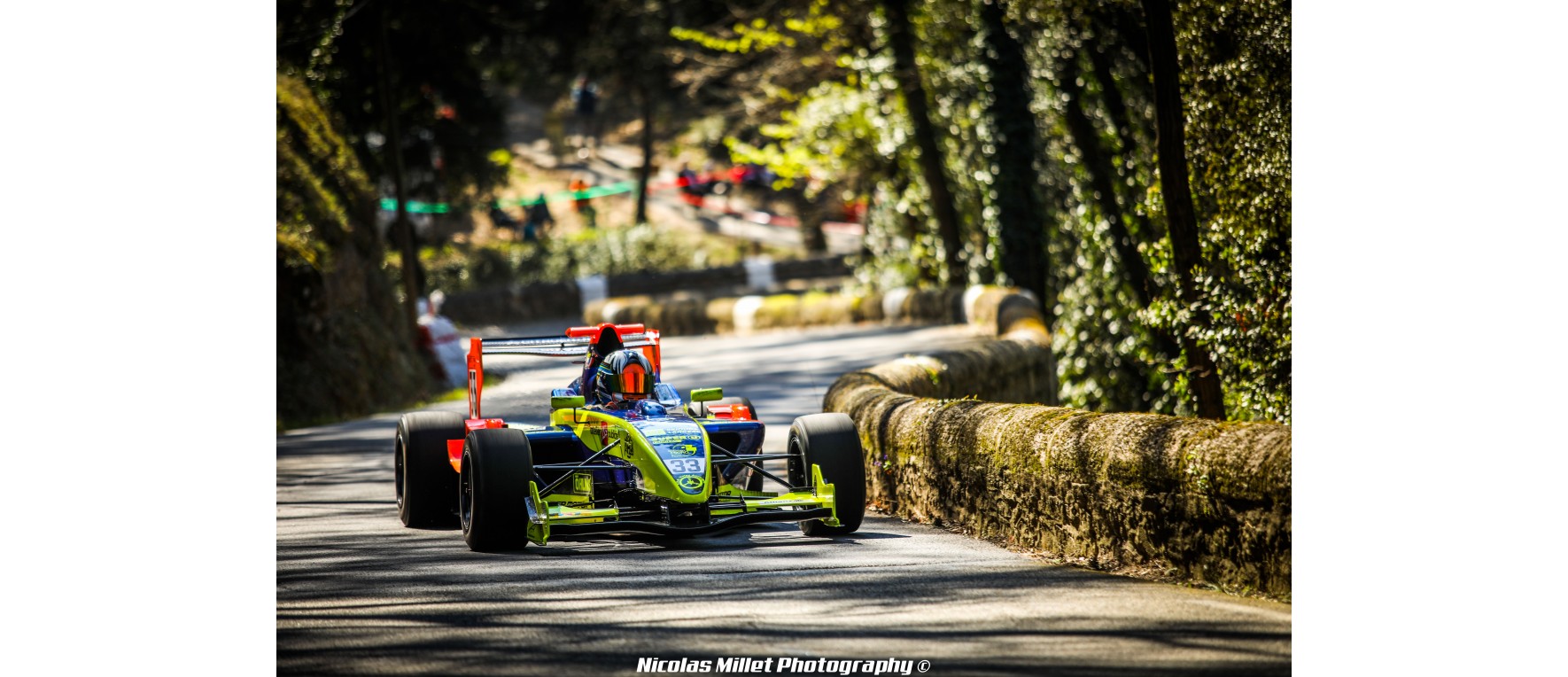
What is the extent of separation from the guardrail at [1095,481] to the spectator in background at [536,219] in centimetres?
2969

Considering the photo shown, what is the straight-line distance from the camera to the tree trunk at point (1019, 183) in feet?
81.0

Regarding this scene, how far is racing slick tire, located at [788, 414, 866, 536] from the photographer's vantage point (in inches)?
381

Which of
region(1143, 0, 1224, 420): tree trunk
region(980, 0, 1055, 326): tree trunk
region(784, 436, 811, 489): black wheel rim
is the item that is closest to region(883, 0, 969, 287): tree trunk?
region(980, 0, 1055, 326): tree trunk

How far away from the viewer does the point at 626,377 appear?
10086 mm

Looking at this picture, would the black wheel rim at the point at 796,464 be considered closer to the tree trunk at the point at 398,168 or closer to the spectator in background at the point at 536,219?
the tree trunk at the point at 398,168

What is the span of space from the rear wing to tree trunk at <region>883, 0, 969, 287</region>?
51.9 ft

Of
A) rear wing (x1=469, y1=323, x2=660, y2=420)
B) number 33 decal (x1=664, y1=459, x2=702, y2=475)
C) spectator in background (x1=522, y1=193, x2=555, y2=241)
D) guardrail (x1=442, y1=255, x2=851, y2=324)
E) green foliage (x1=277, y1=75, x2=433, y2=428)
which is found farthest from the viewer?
spectator in background (x1=522, y1=193, x2=555, y2=241)

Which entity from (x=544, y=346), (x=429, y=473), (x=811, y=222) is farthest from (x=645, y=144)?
(x=429, y=473)

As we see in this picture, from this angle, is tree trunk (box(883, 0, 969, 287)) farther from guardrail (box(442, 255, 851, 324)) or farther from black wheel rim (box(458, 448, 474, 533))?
black wheel rim (box(458, 448, 474, 533))

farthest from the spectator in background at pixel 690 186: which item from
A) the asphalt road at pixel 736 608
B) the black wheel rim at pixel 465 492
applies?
the black wheel rim at pixel 465 492

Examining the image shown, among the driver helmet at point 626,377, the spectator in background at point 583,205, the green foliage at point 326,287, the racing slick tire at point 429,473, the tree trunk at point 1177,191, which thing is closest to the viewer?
the driver helmet at point 626,377

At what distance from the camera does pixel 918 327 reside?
25.5m

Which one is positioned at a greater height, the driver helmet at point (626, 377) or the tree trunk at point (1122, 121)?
the tree trunk at point (1122, 121)

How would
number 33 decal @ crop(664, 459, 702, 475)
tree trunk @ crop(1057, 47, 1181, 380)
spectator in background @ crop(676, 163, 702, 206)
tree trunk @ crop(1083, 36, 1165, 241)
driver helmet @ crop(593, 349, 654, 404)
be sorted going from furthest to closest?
spectator in background @ crop(676, 163, 702, 206), tree trunk @ crop(1057, 47, 1181, 380), tree trunk @ crop(1083, 36, 1165, 241), driver helmet @ crop(593, 349, 654, 404), number 33 decal @ crop(664, 459, 702, 475)
